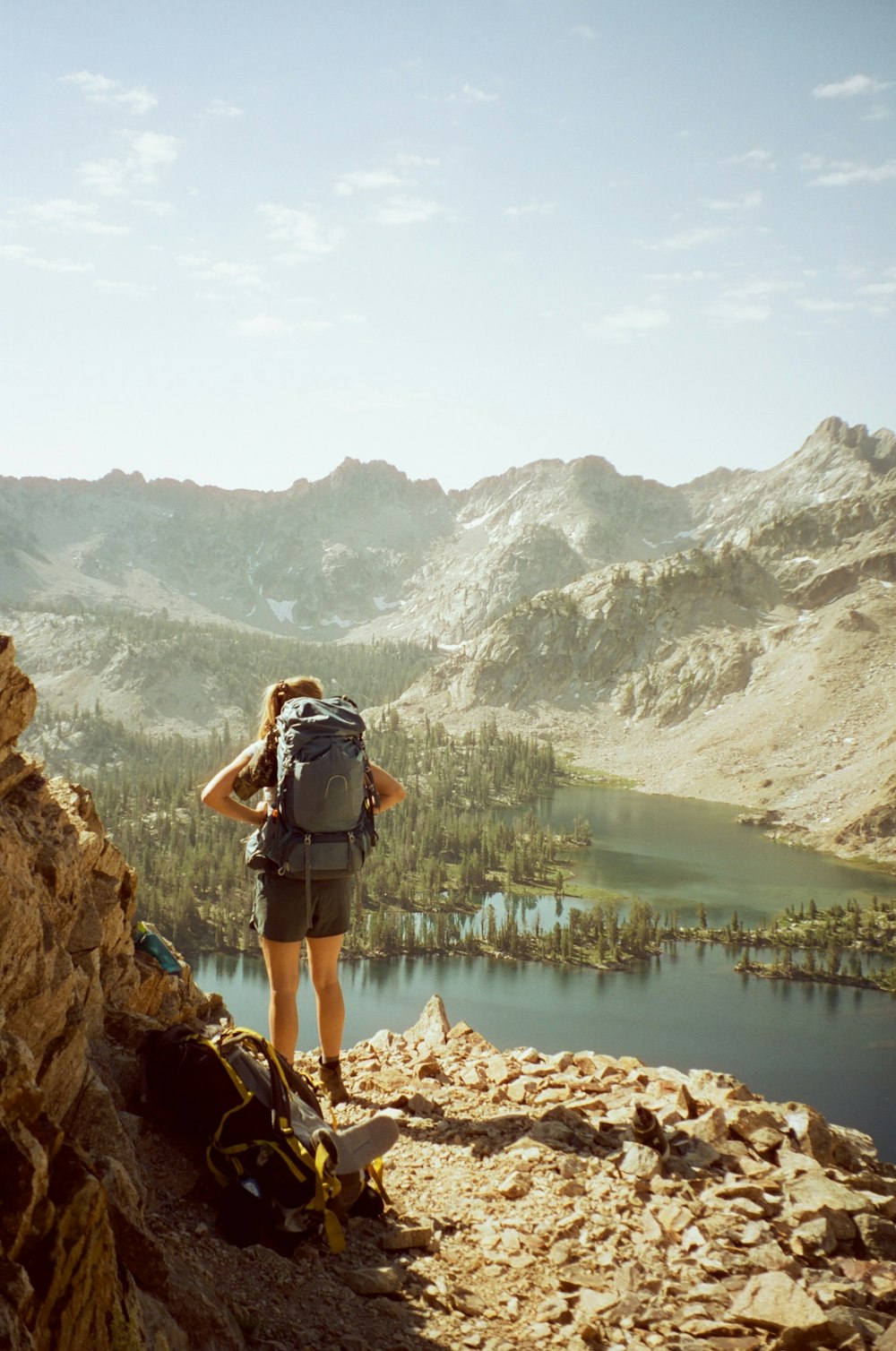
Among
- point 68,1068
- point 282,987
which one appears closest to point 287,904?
point 282,987

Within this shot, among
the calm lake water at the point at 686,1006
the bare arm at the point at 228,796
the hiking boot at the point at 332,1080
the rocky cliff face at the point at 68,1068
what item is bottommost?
the calm lake water at the point at 686,1006

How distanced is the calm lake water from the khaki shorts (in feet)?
125

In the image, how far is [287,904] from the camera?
694 centimetres

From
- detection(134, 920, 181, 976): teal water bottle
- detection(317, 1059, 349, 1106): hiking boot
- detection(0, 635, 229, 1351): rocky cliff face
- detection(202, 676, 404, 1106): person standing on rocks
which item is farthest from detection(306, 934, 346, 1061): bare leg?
detection(134, 920, 181, 976): teal water bottle

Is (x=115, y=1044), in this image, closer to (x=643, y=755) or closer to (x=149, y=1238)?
(x=149, y=1238)

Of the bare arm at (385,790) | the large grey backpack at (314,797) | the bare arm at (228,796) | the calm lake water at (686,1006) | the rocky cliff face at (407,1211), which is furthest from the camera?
the calm lake water at (686,1006)

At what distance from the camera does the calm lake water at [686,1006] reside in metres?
44.8

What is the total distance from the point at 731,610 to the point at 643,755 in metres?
37.3

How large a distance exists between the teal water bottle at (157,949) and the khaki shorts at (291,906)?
166cm

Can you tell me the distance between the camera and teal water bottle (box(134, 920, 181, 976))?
8.20 m

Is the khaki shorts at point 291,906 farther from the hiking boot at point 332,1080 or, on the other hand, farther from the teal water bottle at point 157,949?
the teal water bottle at point 157,949

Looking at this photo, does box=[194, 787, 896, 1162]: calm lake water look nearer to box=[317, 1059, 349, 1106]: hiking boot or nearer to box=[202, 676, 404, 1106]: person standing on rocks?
box=[317, 1059, 349, 1106]: hiking boot

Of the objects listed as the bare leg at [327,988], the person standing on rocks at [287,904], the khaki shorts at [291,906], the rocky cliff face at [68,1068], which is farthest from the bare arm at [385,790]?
the rocky cliff face at [68,1068]

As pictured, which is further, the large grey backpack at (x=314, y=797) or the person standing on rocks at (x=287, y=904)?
→ the person standing on rocks at (x=287, y=904)
